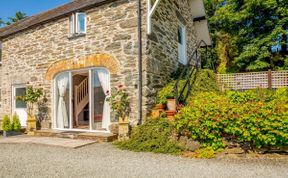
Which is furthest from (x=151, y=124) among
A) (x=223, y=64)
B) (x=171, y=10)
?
(x=223, y=64)

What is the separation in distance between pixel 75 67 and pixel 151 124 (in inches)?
154

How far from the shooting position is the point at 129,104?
7832mm

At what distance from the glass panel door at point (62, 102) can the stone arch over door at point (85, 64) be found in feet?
1.07

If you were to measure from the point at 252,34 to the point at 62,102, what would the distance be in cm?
1539

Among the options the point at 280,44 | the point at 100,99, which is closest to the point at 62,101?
the point at 100,99

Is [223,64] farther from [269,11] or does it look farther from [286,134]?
[286,134]

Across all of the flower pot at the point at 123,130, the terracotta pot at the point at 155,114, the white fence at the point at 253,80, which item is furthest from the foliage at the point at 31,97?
the white fence at the point at 253,80

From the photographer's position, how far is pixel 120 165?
5.12 meters

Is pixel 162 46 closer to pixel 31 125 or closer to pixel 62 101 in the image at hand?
pixel 62 101

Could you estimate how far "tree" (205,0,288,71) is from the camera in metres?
16.6

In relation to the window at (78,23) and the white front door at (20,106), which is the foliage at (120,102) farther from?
the white front door at (20,106)

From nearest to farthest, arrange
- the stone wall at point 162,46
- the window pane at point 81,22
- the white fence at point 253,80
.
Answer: the stone wall at point 162,46 < the window pane at point 81,22 < the white fence at point 253,80

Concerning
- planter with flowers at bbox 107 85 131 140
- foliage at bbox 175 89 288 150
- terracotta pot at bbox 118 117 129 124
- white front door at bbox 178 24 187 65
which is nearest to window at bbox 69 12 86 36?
planter with flowers at bbox 107 85 131 140

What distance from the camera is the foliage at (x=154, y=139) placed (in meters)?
6.21
